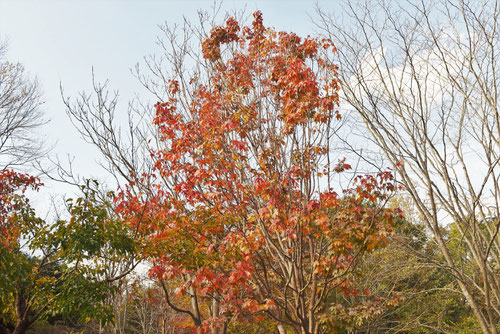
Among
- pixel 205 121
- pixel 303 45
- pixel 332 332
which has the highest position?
pixel 303 45

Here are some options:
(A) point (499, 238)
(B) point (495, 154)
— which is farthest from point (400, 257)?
(B) point (495, 154)

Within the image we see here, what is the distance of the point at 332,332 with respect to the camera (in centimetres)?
457

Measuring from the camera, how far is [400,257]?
12984 mm

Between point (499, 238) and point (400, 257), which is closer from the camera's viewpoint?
point (499, 238)

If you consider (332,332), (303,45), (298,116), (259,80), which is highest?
(303,45)

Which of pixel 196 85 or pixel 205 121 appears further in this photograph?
pixel 196 85

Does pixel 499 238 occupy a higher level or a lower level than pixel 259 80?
lower

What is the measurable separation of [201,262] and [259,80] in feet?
10.2

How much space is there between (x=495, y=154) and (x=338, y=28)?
3.74 metres

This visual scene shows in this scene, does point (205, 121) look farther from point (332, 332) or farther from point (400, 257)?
point (400, 257)

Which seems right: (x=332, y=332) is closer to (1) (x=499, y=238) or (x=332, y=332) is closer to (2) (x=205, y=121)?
(2) (x=205, y=121)

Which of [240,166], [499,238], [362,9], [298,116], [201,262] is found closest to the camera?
[298,116]

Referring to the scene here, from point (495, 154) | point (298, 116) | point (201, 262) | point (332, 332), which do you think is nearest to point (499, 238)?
point (495, 154)

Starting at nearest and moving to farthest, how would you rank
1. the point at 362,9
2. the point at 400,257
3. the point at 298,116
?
1. the point at 298,116
2. the point at 362,9
3. the point at 400,257
